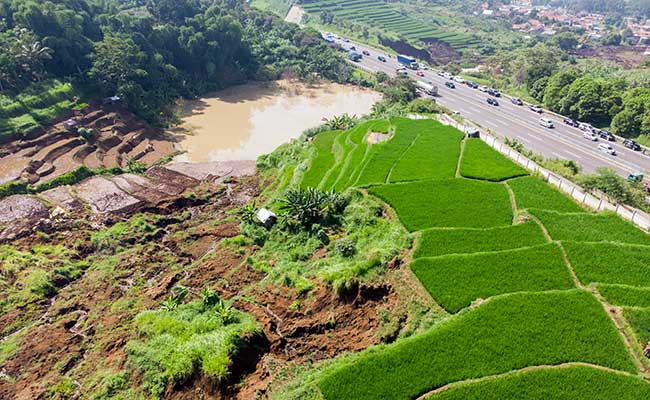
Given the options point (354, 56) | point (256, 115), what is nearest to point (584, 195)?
point (256, 115)

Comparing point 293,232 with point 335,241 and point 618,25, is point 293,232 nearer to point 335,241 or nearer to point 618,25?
point 335,241

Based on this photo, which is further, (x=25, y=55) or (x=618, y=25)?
(x=618, y=25)

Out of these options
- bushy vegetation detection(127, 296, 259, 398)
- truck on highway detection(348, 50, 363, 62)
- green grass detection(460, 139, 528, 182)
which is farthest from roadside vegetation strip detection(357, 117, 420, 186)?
truck on highway detection(348, 50, 363, 62)

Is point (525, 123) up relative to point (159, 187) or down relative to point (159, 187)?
up

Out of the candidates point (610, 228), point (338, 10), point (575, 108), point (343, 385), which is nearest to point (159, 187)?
point (343, 385)

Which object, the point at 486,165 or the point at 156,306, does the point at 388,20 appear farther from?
the point at 156,306

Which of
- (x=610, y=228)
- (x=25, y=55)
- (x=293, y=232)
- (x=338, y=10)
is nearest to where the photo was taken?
(x=610, y=228)

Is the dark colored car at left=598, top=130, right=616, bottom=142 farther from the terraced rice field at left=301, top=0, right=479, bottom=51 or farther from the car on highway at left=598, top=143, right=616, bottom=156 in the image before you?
the terraced rice field at left=301, top=0, right=479, bottom=51

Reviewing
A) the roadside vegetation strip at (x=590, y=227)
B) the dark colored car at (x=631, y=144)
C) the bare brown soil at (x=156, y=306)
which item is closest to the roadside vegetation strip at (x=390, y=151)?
the bare brown soil at (x=156, y=306)
